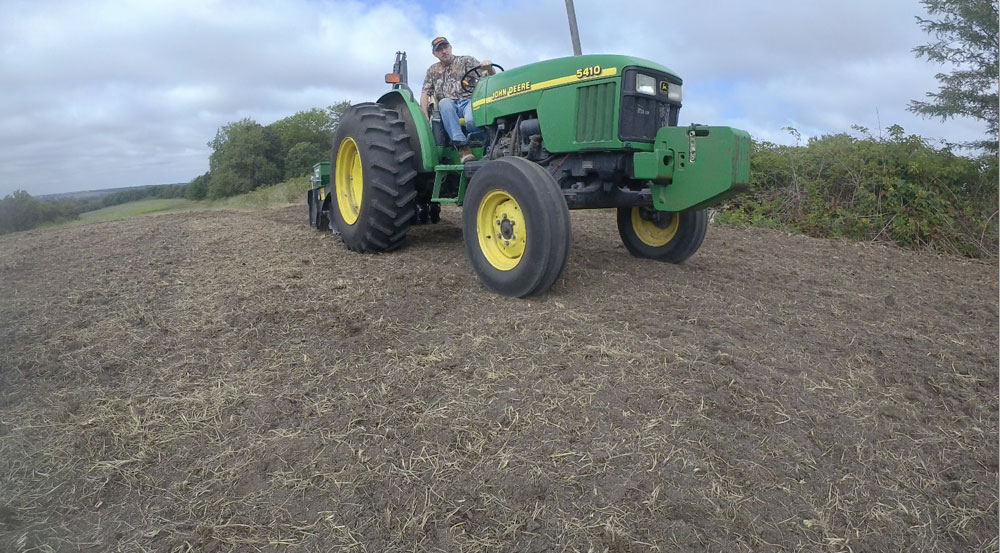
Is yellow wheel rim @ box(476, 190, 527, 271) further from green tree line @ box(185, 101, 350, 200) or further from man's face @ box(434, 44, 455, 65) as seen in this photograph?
green tree line @ box(185, 101, 350, 200)

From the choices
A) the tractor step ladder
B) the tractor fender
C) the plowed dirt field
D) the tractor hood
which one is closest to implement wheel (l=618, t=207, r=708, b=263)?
the plowed dirt field

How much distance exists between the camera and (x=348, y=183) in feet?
22.1

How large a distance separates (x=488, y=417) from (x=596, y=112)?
2.62 metres

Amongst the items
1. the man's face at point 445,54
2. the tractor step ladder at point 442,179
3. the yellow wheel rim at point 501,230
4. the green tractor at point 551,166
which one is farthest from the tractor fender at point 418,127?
the yellow wheel rim at point 501,230

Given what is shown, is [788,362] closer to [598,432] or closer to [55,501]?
→ [598,432]

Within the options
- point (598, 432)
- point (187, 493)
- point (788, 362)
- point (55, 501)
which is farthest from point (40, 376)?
point (788, 362)

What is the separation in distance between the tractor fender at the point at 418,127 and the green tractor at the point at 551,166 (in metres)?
0.01

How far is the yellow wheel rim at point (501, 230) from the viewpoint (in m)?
4.44

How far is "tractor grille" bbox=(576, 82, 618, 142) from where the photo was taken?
4.51 metres

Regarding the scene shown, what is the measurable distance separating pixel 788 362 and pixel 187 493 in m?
2.98

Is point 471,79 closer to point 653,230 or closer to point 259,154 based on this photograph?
point 653,230

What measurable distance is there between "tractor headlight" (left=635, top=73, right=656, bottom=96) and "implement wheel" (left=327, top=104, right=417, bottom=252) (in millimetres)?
2116

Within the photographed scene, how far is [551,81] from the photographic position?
473cm

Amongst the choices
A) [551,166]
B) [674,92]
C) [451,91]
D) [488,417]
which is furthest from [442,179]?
[488,417]
